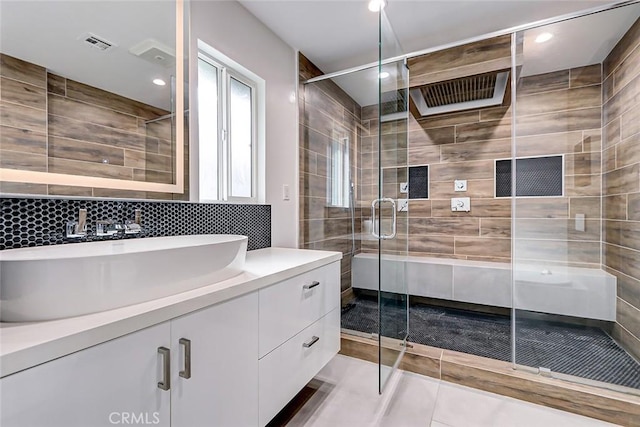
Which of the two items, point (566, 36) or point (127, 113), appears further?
point (566, 36)

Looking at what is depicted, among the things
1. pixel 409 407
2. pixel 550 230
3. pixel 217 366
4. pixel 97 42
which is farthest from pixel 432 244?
pixel 97 42

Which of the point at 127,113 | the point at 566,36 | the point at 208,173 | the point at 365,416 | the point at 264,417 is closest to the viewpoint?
the point at 264,417

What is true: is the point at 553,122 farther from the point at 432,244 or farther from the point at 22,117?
the point at 22,117

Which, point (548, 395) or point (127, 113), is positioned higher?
point (127, 113)

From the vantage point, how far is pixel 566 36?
196 cm

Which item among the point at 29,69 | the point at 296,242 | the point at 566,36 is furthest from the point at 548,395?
the point at 29,69

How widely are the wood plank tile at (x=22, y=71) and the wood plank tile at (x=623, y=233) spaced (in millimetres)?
2999

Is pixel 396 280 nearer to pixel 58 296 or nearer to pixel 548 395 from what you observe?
pixel 548 395

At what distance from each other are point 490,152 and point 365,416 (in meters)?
2.55

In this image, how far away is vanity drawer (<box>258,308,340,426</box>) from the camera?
Result: 1.17m

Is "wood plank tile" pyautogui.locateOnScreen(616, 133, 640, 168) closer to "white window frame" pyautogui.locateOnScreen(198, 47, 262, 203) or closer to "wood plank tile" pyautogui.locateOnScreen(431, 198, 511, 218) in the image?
"wood plank tile" pyautogui.locateOnScreen(431, 198, 511, 218)

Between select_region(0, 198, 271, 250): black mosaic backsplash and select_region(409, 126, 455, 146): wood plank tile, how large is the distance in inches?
79.6

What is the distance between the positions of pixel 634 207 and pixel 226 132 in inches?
101

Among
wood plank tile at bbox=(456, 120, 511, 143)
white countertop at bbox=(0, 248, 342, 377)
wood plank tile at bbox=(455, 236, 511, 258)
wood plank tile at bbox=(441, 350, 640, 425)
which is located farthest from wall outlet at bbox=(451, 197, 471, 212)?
white countertop at bbox=(0, 248, 342, 377)
